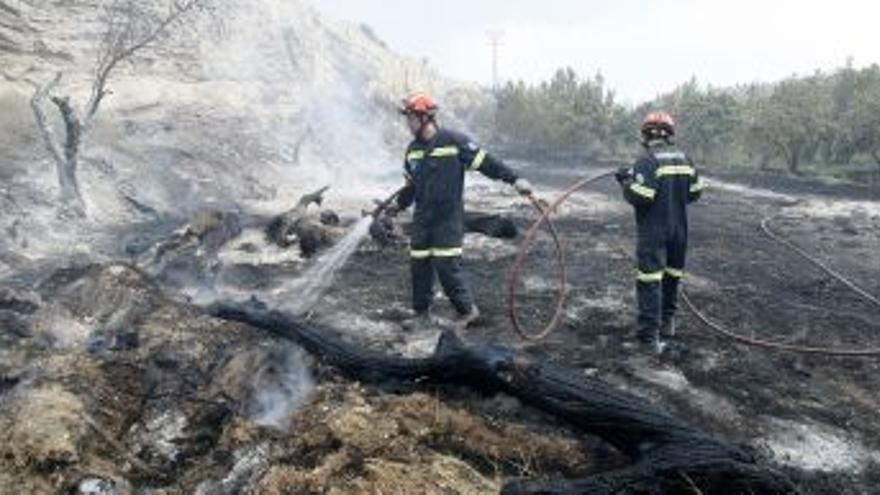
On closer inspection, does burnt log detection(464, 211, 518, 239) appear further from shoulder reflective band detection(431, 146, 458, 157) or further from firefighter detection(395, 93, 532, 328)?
shoulder reflective band detection(431, 146, 458, 157)

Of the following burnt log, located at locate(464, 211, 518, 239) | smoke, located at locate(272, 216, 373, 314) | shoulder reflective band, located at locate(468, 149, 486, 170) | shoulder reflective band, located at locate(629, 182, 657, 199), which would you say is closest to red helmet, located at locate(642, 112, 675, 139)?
shoulder reflective band, located at locate(629, 182, 657, 199)

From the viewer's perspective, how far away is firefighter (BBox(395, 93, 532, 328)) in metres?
6.86

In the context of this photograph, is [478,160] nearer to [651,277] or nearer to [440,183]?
[440,183]

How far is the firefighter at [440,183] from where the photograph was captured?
22.5 ft

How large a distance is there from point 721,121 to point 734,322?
67.0ft

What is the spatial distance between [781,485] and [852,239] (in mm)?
9853

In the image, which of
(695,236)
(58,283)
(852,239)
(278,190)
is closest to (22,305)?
(58,283)

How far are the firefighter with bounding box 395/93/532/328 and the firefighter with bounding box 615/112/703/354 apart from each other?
902 millimetres

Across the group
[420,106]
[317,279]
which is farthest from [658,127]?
[317,279]

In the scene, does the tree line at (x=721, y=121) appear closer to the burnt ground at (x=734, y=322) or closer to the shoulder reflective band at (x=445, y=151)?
the burnt ground at (x=734, y=322)

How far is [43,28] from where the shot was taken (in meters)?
21.5

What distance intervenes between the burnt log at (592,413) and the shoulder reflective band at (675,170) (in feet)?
6.86

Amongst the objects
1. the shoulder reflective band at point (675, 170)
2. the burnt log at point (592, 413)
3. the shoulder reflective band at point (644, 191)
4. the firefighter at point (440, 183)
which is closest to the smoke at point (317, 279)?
the firefighter at point (440, 183)

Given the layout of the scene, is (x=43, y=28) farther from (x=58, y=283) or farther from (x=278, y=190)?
(x=58, y=283)
